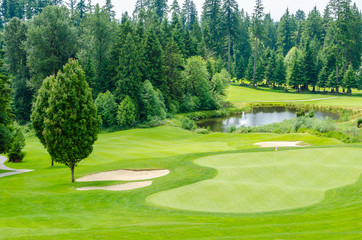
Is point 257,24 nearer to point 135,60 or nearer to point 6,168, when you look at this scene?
point 135,60

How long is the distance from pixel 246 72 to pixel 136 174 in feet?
293

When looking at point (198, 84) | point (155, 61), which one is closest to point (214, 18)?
point (198, 84)

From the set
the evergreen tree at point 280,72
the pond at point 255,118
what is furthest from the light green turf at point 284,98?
the pond at point 255,118

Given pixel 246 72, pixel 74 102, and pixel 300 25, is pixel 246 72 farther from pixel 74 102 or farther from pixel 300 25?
pixel 74 102

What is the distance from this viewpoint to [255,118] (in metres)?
66.0

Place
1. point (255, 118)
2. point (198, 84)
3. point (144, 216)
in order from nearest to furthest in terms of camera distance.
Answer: point (144, 216) < point (255, 118) < point (198, 84)

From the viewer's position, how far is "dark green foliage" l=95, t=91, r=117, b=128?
176 feet

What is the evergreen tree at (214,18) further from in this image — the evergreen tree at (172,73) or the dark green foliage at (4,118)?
the dark green foliage at (4,118)

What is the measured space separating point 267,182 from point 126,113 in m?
39.1

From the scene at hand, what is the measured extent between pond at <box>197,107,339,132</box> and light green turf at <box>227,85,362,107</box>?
7272mm

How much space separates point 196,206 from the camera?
14383mm

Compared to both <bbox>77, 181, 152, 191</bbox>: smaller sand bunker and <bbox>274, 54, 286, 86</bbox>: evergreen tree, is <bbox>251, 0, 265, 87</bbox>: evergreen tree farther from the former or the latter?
<bbox>77, 181, 152, 191</bbox>: smaller sand bunker

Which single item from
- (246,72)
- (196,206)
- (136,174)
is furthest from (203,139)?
(246,72)

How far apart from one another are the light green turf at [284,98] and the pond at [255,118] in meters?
7.27
